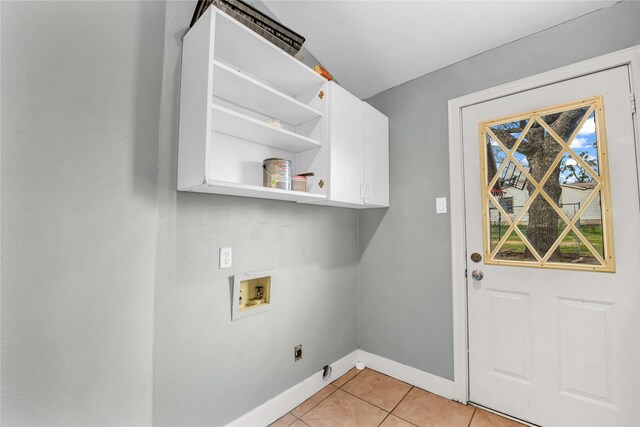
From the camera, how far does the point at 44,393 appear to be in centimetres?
98

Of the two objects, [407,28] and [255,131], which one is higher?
[407,28]

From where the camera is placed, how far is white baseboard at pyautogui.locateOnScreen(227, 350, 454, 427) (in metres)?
1.61

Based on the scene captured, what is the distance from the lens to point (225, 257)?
1.50 metres

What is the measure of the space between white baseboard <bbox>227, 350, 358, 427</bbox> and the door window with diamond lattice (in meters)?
1.48

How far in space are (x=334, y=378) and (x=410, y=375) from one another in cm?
61

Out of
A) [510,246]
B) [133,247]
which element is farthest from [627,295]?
[133,247]

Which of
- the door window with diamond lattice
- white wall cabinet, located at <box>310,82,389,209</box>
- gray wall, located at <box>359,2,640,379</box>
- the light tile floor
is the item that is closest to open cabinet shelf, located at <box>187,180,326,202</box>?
white wall cabinet, located at <box>310,82,389,209</box>

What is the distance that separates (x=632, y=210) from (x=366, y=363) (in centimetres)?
207

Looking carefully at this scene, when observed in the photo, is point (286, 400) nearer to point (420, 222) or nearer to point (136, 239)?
point (136, 239)

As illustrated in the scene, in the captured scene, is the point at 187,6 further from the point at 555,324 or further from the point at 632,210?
the point at 555,324

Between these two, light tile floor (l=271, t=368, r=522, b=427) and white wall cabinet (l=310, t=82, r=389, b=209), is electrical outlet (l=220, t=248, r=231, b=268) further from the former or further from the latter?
light tile floor (l=271, t=368, r=522, b=427)

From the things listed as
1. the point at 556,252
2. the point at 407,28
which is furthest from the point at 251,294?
the point at 407,28

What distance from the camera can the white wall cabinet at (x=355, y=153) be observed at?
5.74ft

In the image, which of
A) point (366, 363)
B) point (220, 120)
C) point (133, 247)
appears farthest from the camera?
point (366, 363)
